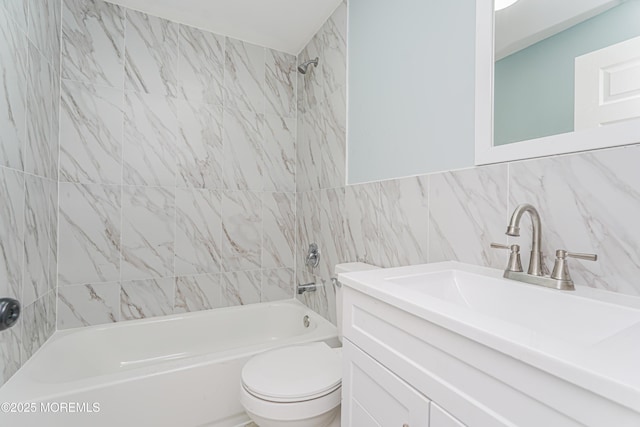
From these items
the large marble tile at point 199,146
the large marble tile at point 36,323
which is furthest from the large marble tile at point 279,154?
the large marble tile at point 36,323

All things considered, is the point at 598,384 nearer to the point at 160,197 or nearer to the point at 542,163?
the point at 542,163

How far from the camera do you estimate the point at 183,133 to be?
6.72 feet

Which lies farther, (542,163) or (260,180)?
(260,180)

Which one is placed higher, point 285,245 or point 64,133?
point 64,133

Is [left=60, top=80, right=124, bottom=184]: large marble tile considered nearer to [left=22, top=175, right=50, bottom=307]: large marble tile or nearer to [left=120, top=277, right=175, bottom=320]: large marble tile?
[left=22, top=175, right=50, bottom=307]: large marble tile

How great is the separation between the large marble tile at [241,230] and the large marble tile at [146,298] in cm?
41

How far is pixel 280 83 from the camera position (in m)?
2.40

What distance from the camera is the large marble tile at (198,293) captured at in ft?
6.73

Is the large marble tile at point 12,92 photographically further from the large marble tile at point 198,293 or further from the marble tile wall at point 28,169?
the large marble tile at point 198,293

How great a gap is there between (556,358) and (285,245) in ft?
6.98

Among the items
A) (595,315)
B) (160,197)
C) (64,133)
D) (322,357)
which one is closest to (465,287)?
(595,315)

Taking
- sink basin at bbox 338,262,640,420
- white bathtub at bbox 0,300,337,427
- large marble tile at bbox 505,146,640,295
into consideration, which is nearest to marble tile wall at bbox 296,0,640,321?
large marble tile at bbox 505,146,640,295

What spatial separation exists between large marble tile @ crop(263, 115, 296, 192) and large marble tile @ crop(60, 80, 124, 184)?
999 millimetres

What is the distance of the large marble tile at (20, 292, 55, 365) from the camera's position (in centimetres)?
133
